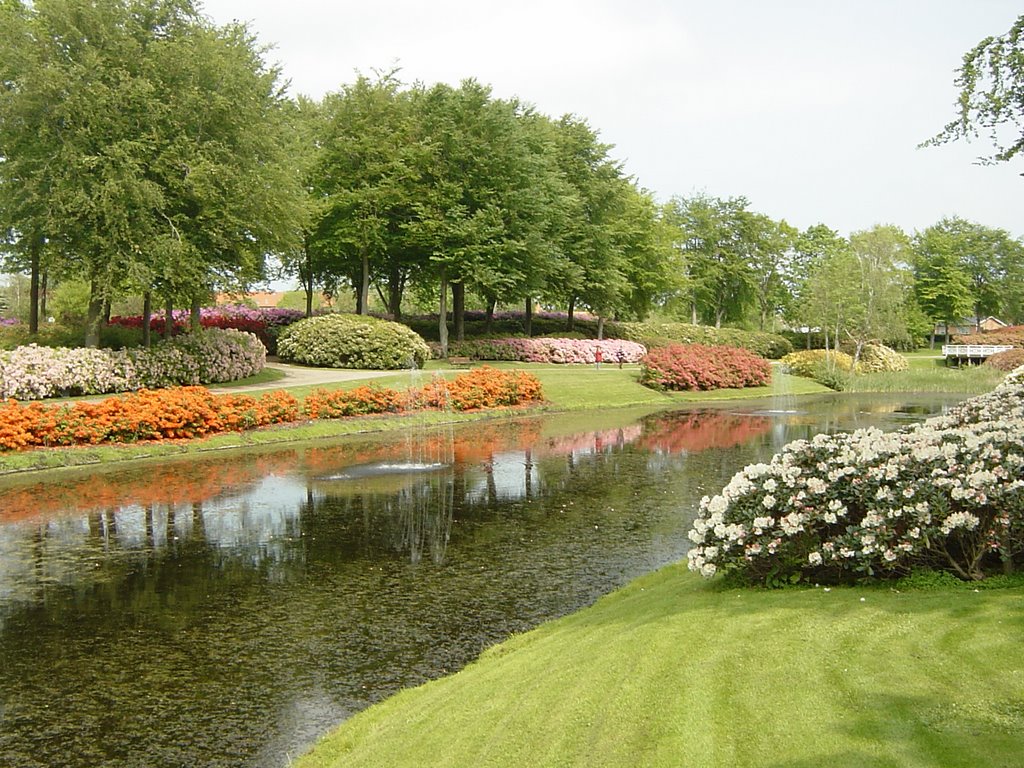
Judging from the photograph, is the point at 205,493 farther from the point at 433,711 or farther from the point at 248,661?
the point at 433,711

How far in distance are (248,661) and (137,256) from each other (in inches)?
798

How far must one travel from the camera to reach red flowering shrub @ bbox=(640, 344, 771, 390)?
35.2 meters

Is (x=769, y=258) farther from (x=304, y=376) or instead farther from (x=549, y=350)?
(x=304, y=376)

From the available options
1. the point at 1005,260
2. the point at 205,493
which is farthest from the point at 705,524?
the point at 1005,260

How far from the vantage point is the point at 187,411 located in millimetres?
19312

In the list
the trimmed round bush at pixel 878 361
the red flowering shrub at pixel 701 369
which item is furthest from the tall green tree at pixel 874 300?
the red flowering shrub at pixel 701 369

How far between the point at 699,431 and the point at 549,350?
19.7m

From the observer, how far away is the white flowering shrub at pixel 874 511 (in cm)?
627

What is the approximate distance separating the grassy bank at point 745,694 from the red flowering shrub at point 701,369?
95.2ft

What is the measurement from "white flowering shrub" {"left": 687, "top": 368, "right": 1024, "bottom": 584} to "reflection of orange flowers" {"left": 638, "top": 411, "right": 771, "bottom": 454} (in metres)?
12.1

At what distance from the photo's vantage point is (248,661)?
692 cm

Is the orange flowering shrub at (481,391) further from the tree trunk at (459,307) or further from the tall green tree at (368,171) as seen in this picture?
the tree trunk at (459,307)

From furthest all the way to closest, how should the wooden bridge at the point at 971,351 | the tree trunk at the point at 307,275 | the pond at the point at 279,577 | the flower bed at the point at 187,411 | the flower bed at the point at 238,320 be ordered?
the wooden bridge at the point at 971,351, the tree trunk at the point at 307,275, the flower bed at the point at 238,320, the flower bed at the point at 187,411, the pond at the point at 279,577

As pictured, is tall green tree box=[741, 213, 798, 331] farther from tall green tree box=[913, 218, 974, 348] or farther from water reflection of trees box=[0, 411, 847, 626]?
water reflection of trees box=[0, 411, 847, 626]
